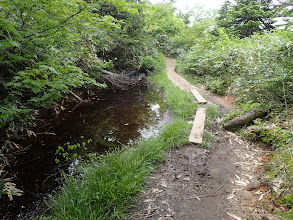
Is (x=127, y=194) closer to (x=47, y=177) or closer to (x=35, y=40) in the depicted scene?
(x=47, y=177)

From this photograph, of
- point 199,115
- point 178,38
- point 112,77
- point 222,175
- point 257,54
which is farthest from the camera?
point 178,38

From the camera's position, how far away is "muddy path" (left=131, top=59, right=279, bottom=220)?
83.3 inches

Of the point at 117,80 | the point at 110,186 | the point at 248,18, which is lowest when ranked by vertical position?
the point at 110,186

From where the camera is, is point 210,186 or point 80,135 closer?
point 210,186

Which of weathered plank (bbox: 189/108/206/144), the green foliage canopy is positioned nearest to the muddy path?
weathered plank (bbox: 189/108/206/144)

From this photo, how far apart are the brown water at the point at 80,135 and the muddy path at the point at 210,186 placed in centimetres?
169

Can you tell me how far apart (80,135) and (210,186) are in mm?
3546

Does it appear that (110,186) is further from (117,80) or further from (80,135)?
(117,80)

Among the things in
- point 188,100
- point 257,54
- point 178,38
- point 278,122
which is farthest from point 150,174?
point 178,38

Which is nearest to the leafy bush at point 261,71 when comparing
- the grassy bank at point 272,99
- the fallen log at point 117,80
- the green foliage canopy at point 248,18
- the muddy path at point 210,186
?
the grassy bank at point 272,99

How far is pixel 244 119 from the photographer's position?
409cm

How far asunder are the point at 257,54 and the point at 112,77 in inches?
246

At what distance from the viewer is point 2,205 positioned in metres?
2.50

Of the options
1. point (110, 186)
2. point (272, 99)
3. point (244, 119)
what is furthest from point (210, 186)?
point (272, 99)
